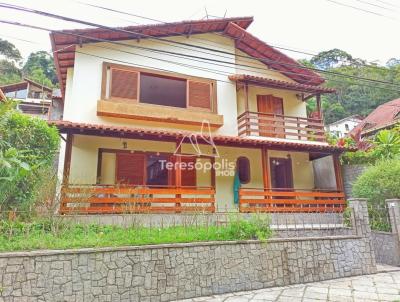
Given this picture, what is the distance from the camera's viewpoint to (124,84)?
1073cm

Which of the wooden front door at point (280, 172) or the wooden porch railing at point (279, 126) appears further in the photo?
the wooden front door at point (280, 172)

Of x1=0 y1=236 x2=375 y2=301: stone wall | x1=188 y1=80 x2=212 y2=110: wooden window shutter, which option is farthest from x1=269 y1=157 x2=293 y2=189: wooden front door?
x1=0 y1=236 x2=375 y2=301: stone wall

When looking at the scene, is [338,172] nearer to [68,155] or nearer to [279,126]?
[279,126]

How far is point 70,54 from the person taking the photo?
10859 mm

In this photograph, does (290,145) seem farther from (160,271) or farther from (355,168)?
(160,271)

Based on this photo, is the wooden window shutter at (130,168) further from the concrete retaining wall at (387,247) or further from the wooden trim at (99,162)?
the concrete retaining wall at (387,247)

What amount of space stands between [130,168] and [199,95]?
4194 millimetres

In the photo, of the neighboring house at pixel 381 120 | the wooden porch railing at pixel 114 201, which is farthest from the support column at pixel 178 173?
the neighboring house at pixel 381 120

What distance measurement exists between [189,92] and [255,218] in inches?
265

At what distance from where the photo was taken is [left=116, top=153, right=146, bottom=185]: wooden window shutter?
10.3 m

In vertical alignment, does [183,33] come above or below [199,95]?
above

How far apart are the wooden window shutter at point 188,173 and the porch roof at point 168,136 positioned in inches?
37.1

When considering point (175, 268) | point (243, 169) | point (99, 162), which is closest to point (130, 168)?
point (99, 162)

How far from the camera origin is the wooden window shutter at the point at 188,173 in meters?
11.2
